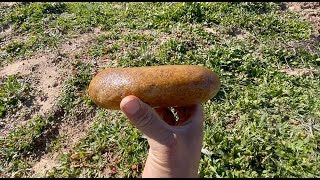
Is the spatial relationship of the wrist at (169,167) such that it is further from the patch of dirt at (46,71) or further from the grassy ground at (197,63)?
the patch of dirt at (46,71)

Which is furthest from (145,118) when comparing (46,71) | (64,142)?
(46,71)

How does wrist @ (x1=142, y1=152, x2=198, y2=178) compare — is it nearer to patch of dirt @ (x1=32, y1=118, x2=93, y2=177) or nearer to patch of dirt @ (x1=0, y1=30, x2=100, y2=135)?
patch of dirt @ (x1=32, y1=118, x2=93, y2=177)

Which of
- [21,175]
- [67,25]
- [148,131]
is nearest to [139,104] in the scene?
[148,131]

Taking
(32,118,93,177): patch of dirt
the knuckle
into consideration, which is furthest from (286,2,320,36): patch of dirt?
the knuckle

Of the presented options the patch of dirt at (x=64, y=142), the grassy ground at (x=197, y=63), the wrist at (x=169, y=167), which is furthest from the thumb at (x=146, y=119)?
the patch of dirt at (x=64, y=142)

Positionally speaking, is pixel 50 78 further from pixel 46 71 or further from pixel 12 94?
pixel 12 94

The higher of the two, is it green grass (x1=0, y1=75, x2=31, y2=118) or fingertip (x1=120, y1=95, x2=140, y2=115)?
fingertip (x1=120, y1=95, x2=140, y2=115)

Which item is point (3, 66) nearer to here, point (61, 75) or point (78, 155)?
point (61, 75)
